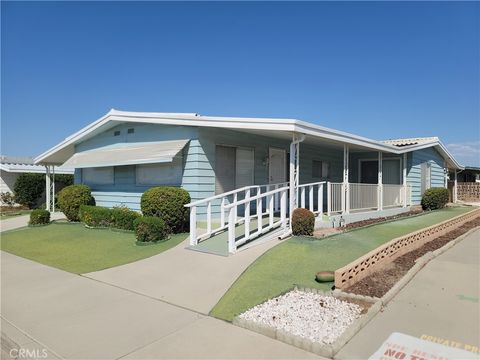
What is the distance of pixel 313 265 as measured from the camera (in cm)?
679

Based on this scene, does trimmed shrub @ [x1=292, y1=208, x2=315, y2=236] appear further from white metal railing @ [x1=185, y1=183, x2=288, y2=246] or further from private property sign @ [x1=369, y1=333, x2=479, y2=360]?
private property sign @ [x1=369, y1=333, x2=479, y2=360]

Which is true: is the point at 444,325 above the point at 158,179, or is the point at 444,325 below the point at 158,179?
below

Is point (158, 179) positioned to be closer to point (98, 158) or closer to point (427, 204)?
point (98, 158)

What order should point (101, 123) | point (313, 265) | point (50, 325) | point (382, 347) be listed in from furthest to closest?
point (101, 123) → point (313, 265) → point (50, 325) → point (382, 347)

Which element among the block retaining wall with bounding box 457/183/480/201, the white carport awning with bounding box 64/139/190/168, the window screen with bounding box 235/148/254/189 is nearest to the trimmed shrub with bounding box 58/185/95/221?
the white carport awning with bounding box 64/139/190/168

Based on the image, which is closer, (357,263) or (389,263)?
(357,263)

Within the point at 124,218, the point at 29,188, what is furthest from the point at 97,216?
the point at 29,188

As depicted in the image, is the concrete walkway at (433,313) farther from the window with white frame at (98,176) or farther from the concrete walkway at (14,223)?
the concrete walkway at (14,223)

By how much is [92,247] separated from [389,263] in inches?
284

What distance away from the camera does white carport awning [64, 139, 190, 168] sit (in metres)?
10.8

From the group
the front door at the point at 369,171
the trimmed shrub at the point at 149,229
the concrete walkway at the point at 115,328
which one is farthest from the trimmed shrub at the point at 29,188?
the front door at the point at 369,171

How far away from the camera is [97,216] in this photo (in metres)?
12.6

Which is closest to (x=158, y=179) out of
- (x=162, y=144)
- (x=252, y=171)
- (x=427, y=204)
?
(x=162, y=144)

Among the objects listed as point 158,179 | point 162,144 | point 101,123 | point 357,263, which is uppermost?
point 101,123
